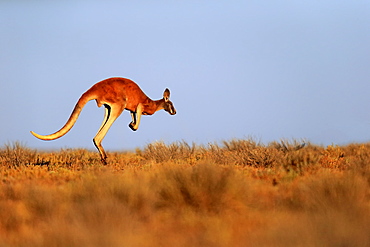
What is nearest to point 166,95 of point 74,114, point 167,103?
point 167,103

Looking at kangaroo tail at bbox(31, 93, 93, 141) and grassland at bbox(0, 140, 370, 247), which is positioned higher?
kangaroo tail at bbox(31, 93, 93, 141)

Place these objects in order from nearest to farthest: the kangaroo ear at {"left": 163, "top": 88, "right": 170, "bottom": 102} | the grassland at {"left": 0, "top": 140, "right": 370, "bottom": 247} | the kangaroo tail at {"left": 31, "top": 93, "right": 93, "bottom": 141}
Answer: the grassland at {"left": 0, "top": 140, "right": 370, "bottom": 247} → the kangaroo tail at {"left": 31, "top": 93, "right": 93, "bottom": 141} → the kangaroo ear at {"left": 163, "top": 88, "right": 170, "bottom": 102}

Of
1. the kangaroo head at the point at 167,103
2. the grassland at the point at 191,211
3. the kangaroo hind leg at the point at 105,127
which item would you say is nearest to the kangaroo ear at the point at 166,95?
the kangaroo head at the point at 167,103

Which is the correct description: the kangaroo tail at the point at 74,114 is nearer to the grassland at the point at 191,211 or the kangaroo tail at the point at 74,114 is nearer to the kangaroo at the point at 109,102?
the kangaroo at the point at 109,102

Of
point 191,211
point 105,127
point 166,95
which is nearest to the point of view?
point 191,211

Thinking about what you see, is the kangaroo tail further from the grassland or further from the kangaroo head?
the grassland

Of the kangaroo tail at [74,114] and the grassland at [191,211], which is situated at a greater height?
the kangaroo tail at [74,114]

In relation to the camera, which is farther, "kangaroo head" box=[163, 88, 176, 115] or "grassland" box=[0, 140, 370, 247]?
"kangaroo head" box=[163, 88, 176, 115]

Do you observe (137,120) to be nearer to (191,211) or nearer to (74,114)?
(74,114)

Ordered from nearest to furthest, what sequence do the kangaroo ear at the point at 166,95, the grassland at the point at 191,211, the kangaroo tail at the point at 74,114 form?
the grassland at the point at 191,211, the kangaroo tail at the point at 74,114, the kangaroo ear at the point at 166,95

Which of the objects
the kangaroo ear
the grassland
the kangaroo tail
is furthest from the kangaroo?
the grassland

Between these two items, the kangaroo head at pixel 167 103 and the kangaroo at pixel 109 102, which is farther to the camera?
the kangaroo head at pixel 167 103

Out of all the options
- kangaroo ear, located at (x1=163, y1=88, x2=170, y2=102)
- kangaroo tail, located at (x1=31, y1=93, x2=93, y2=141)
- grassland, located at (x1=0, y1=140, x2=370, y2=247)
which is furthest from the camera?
kangaroo ear, located at (x1=163, y1=88, x2=170, y2=102)

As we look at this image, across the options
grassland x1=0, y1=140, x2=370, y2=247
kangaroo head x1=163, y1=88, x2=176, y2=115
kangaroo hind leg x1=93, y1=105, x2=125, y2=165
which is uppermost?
kangaroo head x1=163, y1=88, x2=176, y2=115
